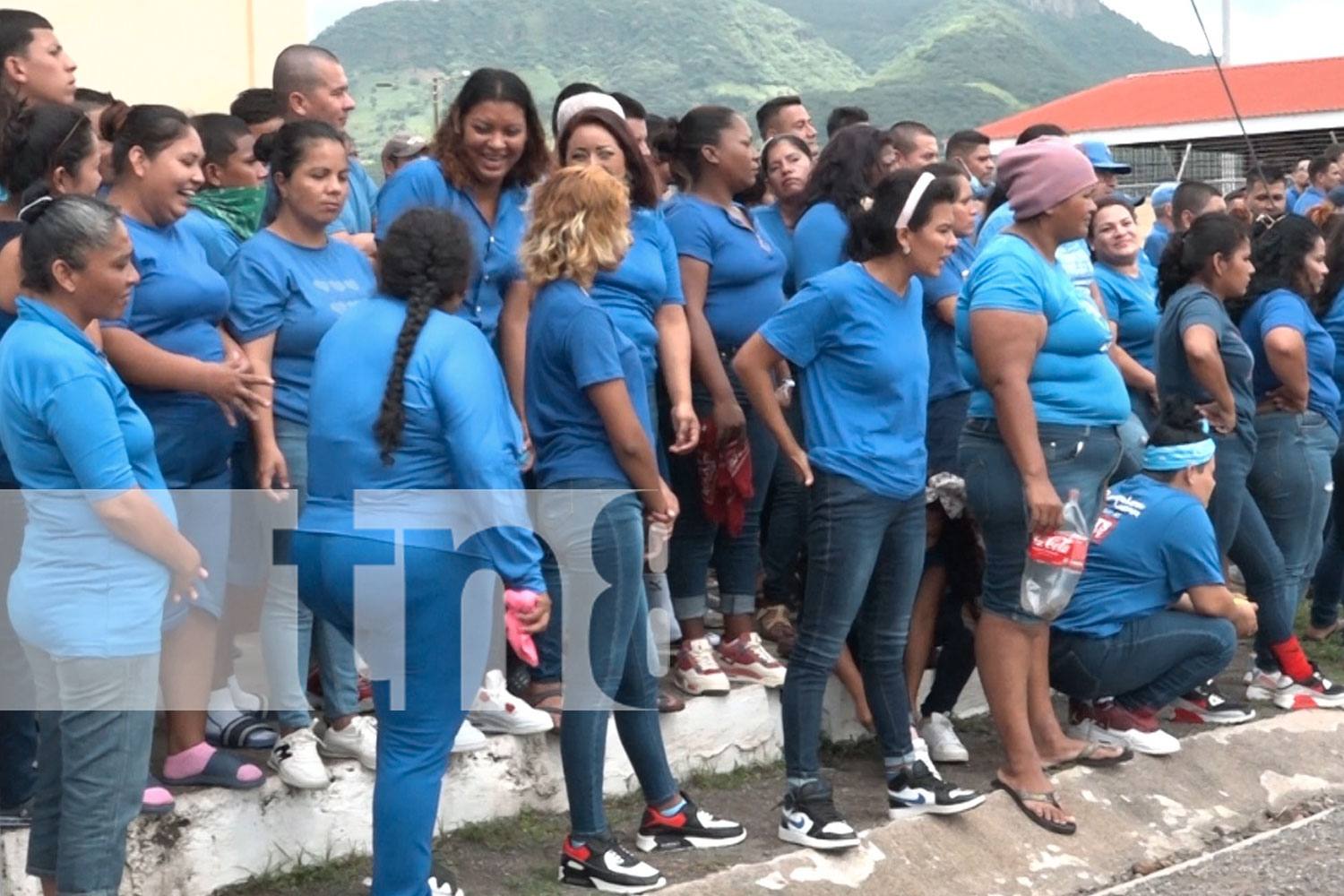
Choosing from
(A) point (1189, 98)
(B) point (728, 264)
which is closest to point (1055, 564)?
(B) point (728, 264)

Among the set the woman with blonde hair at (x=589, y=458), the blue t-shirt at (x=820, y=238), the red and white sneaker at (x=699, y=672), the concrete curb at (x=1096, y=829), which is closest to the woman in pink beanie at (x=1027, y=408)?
the concrete curb at (x=1096, y=829)

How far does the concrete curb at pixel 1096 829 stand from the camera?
5.18m

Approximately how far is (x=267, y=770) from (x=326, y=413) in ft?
4.07

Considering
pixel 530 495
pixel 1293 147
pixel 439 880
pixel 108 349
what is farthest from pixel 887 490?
pixel 1293 147

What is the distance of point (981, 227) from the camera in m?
7.29

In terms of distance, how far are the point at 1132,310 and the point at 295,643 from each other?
13.3ft

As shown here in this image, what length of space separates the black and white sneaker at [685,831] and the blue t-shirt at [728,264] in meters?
1.77

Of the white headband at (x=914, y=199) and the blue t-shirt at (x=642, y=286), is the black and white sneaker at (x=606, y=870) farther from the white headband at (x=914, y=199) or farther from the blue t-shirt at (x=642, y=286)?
the white headband at (x=914, y=199)

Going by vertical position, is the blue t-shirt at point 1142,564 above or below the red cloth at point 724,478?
below

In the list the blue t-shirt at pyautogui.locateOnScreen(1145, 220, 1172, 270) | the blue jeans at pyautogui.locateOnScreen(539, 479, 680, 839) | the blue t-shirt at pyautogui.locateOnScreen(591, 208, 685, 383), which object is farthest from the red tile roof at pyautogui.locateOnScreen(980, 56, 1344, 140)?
the blue jeans at pyautogui.locateOnScreen(539, 479, 680, 839)

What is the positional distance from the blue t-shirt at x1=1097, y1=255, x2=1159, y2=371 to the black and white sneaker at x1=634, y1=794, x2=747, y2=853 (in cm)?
317

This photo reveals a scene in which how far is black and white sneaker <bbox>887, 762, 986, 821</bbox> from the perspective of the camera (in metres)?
5.55

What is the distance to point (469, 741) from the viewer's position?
5.23 meters

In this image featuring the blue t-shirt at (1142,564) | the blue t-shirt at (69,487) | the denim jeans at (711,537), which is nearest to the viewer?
the blue t-shirt at (69,487)
